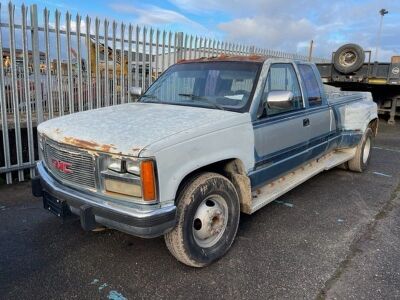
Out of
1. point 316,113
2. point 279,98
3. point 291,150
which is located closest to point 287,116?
point 291,150

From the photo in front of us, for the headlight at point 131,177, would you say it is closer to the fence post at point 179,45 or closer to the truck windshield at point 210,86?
the truck windshield at point 210,86

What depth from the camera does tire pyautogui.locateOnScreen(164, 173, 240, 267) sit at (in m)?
2.88

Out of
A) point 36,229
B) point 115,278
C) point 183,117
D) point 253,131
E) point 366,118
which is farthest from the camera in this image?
point 366,118

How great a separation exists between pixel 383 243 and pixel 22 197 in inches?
179

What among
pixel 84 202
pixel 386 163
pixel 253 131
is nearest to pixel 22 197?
pixel 84 202

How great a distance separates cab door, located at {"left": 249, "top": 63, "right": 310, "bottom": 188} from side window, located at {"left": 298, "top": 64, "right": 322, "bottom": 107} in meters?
0.24

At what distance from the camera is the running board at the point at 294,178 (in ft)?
12.5

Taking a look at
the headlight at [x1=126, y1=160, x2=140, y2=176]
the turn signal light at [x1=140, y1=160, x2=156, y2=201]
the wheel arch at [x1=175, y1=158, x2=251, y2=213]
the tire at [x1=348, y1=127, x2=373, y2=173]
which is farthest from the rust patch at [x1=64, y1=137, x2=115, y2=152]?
the tire at [x1=348, y1=127, x2=373, y2=173]

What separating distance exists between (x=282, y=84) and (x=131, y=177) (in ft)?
7.80

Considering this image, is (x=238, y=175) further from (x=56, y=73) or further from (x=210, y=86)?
(x=56, y=73)

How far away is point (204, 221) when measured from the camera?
10.2 ft

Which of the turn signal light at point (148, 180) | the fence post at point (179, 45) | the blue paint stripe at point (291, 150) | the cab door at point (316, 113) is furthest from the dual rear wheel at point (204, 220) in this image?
the fence post at point (179, 45)

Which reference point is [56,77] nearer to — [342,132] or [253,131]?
[253,131]

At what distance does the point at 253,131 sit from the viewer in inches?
137
